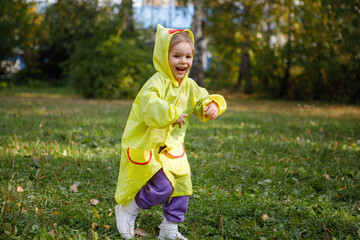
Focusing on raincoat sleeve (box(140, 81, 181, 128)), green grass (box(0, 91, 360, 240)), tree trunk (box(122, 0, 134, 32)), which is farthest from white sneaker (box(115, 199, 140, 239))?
tree trunk (box(122, 0, 134, 32))

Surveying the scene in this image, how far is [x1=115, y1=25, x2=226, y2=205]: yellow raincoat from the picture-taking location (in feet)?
8.00

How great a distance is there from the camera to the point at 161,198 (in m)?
2.48

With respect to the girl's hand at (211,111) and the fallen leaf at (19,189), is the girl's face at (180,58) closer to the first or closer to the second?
the girl's hand at (211,111)

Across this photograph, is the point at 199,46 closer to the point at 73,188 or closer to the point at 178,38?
the point at 73,188

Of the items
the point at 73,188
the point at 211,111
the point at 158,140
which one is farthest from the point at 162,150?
the point at 73,188

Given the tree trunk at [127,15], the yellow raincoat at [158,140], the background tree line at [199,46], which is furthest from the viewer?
the tree trunk at [127,15]

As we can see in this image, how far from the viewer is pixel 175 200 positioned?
8.39 ft

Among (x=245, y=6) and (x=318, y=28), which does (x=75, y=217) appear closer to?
(x=318, y=28)

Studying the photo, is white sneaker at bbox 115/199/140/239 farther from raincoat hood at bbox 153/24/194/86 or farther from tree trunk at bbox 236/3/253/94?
tree trunk at bbox 236/3/253/94

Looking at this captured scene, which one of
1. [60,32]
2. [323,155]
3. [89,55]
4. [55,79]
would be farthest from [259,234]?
[55,79]

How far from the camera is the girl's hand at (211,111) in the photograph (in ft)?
8.13

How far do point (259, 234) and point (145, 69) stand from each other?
441 inches

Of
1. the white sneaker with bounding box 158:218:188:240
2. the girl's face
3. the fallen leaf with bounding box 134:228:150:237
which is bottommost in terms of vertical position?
the fallen leaf with bounding box 134:228:150:237

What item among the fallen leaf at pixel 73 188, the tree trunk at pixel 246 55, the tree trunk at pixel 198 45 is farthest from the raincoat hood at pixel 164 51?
the tree trunk at pixel 246 55
